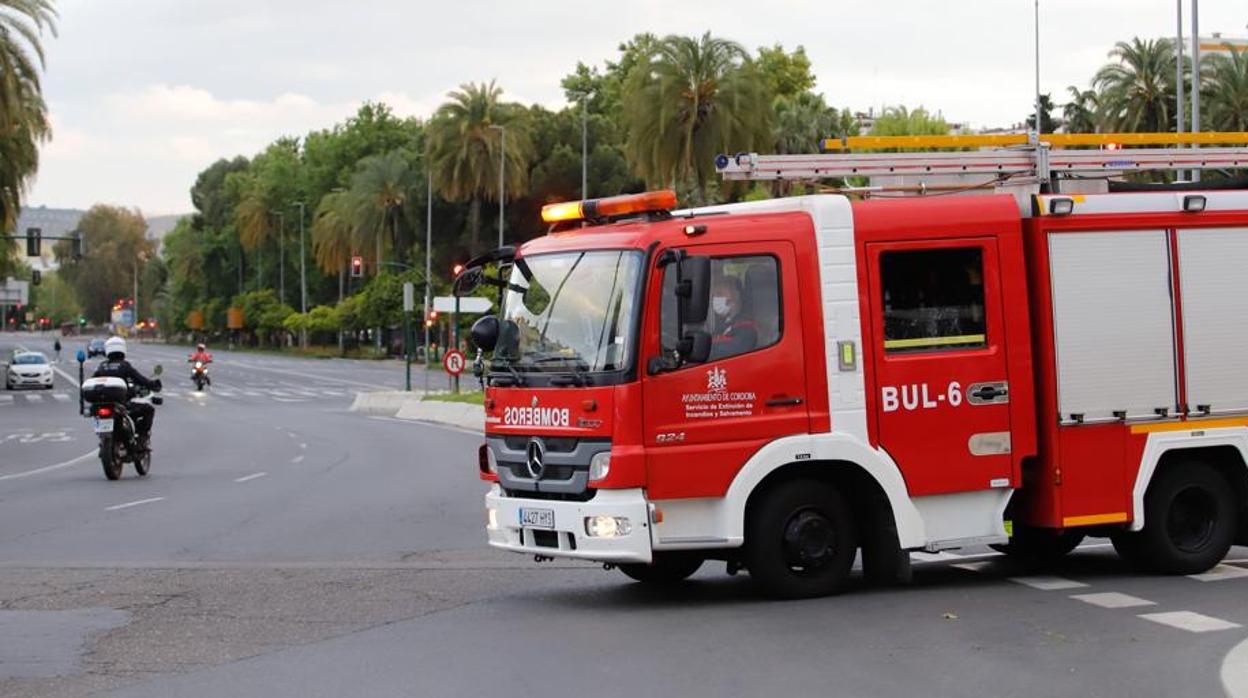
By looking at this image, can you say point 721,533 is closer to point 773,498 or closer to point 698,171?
point 773,498

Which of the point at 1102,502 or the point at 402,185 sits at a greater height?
the point at 402,185

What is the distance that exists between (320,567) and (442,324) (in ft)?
292

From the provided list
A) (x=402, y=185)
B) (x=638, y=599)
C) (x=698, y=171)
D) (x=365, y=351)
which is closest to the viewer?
(x=638, y=599)

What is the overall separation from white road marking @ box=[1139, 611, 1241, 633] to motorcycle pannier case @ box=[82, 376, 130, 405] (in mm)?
15838

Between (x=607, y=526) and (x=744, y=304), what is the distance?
1.71m

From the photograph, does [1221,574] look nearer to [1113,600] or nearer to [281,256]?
[1113,600]

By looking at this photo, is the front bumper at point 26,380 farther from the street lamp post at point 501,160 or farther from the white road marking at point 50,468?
the white road marking at point 50,468

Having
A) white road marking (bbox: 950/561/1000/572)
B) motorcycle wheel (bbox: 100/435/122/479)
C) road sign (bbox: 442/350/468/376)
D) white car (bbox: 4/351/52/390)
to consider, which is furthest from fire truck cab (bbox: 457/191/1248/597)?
white car (bbox: 4/351/52/390)

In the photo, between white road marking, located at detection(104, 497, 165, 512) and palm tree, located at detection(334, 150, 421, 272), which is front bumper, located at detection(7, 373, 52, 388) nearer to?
palm tree, located at detection(334, 150, 421, 272)

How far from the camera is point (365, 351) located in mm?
130875

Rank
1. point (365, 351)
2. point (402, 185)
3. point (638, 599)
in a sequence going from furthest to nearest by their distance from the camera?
1. point (365, 351)
2. point (402, 185)
3. point (638, 599)

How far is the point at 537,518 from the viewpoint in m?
10.7

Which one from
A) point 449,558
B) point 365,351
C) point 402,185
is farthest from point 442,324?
point 449,558

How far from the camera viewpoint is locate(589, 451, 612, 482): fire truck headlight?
10289 millimetres
